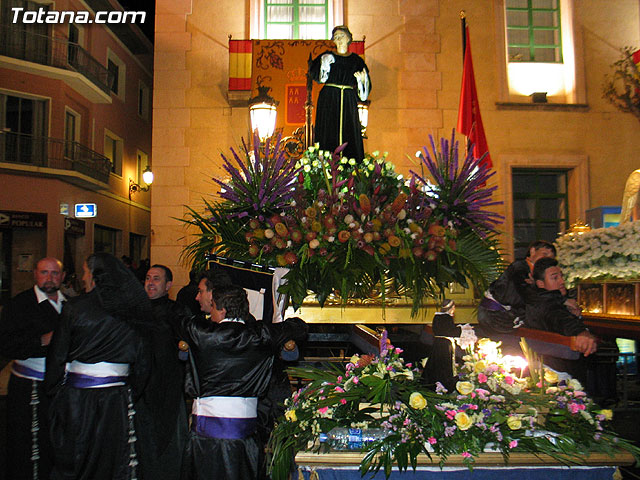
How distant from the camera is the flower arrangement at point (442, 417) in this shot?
272cm

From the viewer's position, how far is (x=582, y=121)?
11.2 metres

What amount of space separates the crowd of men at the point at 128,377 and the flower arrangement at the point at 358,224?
43cm

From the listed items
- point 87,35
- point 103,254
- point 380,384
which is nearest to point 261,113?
point 103,254

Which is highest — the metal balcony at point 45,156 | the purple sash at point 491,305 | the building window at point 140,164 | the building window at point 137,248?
the building window at point 140,164

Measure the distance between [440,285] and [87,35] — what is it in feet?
65.6

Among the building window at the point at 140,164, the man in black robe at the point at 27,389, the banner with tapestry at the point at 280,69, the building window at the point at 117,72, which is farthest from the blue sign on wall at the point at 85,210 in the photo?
the man in black robe at the point at 27,389

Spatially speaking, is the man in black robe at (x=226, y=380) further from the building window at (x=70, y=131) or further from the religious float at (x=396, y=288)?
the building window at (x=70, y=131)

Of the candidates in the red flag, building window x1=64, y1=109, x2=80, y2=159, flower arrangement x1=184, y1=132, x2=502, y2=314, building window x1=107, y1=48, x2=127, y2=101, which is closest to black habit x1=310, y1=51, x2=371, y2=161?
flower arrangement x1=184, y1=132, x2=502, y2=314

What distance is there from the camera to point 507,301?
426cm

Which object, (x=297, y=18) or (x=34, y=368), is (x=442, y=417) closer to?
(x=34, y=368)

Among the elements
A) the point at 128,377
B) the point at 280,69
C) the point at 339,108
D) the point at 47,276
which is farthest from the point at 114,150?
the point at 128,377

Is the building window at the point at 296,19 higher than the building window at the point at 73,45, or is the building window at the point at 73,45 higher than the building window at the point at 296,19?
the building window at the point at 73,45

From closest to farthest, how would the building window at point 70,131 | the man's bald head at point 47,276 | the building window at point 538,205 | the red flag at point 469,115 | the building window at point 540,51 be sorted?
the man's bald head at point 47,276 → the red flag at point 469,115 → the building window at point 540,51 → the building window at point 538,205 → the building window at point 70,131

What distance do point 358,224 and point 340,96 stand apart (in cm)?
210
